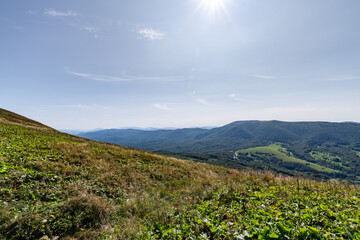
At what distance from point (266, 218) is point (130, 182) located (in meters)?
8.93

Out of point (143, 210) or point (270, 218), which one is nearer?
point (270, 218)

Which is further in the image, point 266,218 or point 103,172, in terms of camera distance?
point 103,172

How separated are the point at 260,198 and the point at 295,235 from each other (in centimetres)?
393

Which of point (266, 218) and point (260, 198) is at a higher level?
point (266, 218)

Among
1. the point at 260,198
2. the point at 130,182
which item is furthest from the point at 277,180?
the point at 130,182

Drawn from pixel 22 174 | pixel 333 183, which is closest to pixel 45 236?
pixel 22 174

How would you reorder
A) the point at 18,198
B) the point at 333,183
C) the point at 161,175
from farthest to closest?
the point at 161,175 < the point at 333,183 < the point at 18,198

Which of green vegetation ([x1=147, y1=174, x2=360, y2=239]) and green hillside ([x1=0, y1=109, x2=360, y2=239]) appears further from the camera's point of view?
green hillside ([x1=0, y1=109, x2=360, y2=239])

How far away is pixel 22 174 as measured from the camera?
7.83 metres

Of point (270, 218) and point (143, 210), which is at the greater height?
point (270, 218)

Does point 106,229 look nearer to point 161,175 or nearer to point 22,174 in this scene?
point 22,174

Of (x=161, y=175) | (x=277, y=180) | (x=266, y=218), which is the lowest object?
(x=161, y=175)

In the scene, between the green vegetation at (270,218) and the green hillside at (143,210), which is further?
the green hillside at (143,210)

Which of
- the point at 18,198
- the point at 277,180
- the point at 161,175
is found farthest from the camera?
the point at 161,175
